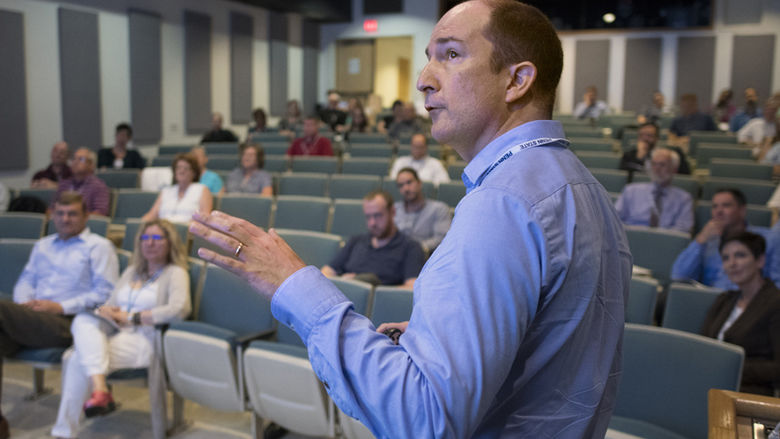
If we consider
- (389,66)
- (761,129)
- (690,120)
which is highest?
(389,66)

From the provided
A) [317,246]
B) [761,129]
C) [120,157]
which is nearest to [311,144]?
[120,157]

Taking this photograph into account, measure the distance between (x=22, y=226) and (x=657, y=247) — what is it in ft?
14.7

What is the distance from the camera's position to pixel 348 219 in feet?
A: 14.6

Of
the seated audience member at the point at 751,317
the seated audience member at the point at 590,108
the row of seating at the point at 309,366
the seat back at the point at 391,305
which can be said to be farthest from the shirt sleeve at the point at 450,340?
the seated audience member at the point at 590,108

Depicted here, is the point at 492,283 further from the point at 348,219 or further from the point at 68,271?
the point at 348,219

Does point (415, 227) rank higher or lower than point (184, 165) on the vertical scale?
lower

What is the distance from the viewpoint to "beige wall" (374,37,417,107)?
52.7 ft

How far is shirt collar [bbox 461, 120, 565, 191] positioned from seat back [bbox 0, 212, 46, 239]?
14.6 ft

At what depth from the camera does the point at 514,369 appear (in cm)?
71

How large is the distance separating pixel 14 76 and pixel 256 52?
5600mm

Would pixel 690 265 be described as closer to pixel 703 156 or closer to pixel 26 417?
pixel 26 417

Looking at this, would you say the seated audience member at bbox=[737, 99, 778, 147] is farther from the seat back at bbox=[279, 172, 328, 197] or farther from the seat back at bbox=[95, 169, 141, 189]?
the seat back at bbox=[95, 169, 141, 189]

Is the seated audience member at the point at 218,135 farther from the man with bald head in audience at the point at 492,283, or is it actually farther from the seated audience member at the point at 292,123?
the man with bald head in audience at the point at 492,283

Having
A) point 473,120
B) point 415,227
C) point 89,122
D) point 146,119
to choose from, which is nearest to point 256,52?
point 146,119
